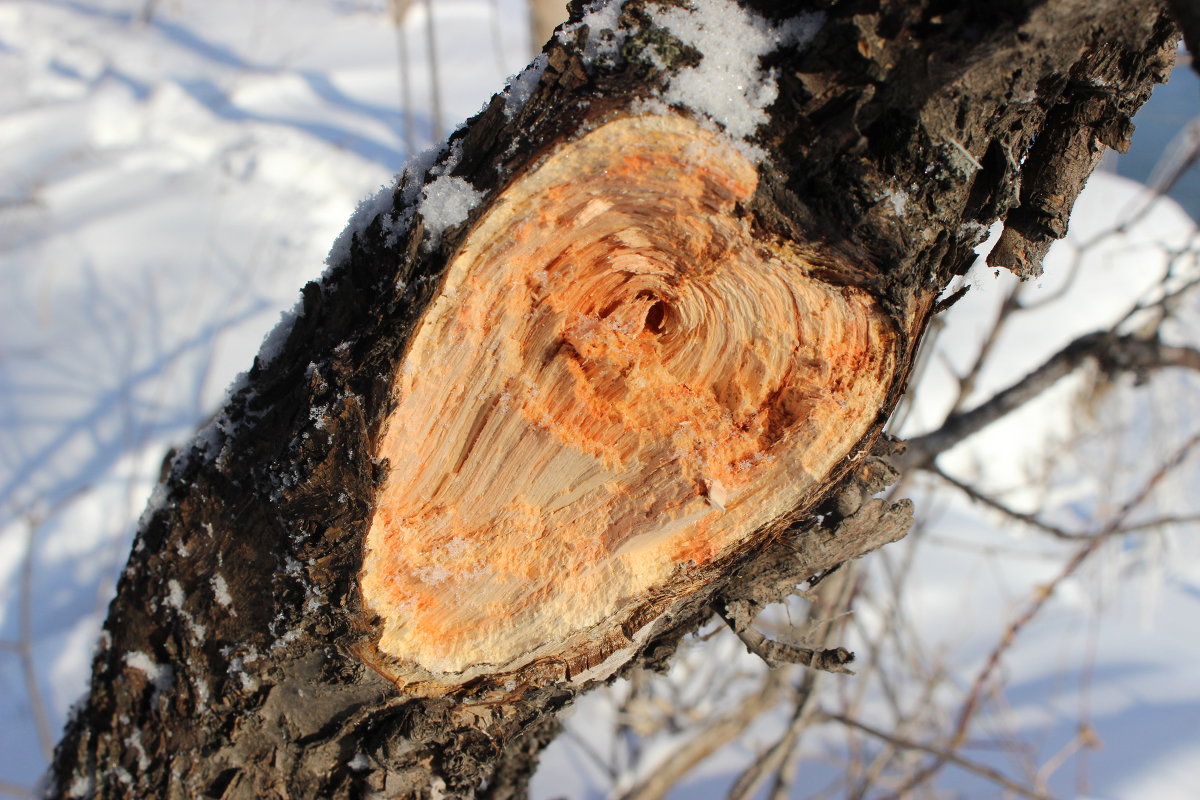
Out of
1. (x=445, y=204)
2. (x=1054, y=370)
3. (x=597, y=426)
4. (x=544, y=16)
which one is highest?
(x=544, y=16)

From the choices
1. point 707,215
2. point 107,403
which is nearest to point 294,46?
point 107,403

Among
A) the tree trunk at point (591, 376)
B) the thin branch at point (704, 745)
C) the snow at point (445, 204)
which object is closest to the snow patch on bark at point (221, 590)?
the tree trunk at point (591, 376)

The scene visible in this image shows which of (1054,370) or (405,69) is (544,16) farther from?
(1054,370)

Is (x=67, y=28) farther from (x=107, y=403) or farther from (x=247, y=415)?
(x=247, y=415)

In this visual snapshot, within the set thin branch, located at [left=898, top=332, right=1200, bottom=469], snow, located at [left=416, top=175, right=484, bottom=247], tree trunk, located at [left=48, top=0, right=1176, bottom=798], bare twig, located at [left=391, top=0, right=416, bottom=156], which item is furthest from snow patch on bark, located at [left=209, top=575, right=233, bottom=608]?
bare twig, located at [left=391, top=0, right=416, bottom=156]

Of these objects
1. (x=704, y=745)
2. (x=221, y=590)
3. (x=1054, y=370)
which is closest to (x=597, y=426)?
(x=221, y=590)

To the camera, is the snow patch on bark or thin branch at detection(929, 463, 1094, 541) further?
thin branch at detection(929, 463, 1094, 541)

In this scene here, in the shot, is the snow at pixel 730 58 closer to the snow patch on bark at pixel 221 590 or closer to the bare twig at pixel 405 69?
the snow patch on bark at pixel 221 590

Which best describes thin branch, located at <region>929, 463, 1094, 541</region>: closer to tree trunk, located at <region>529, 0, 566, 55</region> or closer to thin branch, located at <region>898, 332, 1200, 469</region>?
thin branch, located at <region>898, 332, 1200, 469</region>
